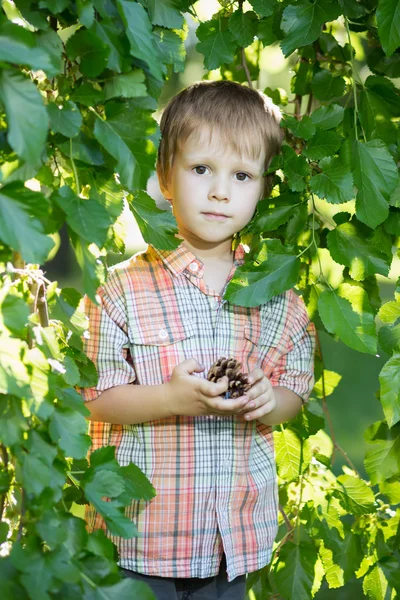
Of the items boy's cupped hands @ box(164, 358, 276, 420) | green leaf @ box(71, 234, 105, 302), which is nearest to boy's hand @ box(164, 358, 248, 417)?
boy's cupped hands @ box(164, 358, 276, 420)

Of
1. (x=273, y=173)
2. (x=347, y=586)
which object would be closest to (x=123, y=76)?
(x=273, y=173)

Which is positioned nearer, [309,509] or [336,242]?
[336,242]

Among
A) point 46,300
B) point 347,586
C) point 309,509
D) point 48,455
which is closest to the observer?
point 48,455

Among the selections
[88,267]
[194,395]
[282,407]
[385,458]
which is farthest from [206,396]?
[385,458]

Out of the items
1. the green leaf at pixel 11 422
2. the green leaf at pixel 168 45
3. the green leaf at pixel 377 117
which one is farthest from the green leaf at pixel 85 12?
the green leaf at pixel 377 117

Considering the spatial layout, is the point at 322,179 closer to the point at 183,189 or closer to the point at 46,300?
the point at 183,189

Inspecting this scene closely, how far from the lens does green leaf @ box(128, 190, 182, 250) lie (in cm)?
110

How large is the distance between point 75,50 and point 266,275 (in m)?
0.45

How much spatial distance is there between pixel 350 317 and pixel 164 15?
1.54 ft

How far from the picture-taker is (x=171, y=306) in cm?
134

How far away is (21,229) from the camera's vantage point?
789mm

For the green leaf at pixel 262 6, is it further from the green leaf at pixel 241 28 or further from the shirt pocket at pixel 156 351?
the shirt pocket at pixel 156 351

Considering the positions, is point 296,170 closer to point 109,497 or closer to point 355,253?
point 355,253

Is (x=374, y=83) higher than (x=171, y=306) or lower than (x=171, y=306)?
higher
